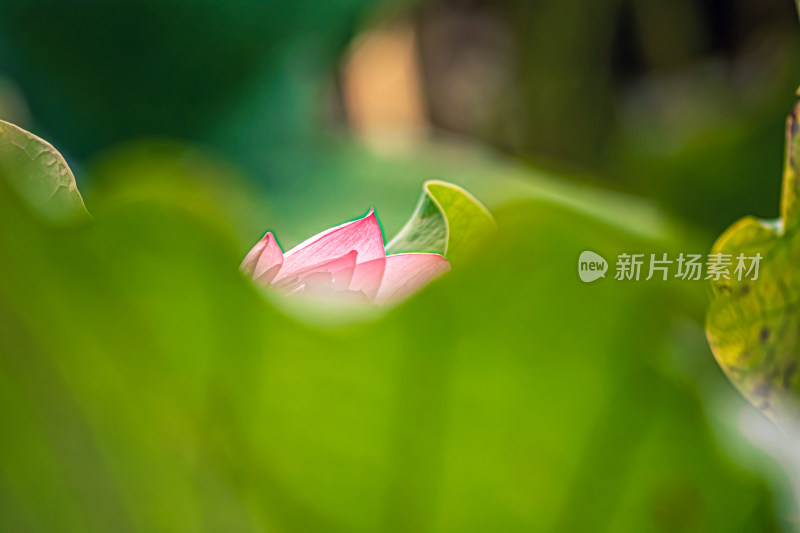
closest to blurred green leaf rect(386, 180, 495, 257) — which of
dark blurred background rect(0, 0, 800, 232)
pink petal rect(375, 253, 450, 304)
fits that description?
pink petal rect(375, 253, 450, 304)

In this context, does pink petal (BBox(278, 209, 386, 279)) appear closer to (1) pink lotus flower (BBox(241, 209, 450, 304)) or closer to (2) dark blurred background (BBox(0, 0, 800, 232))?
(1) pink lotus flower (BBox(241, 209, 450, 304))

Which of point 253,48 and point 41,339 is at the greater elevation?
point 253,48

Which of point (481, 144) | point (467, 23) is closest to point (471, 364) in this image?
point (481, 144)

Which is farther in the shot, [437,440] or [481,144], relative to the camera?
[481,144]

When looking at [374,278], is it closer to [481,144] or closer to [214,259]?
[214,259]

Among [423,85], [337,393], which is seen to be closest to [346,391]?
[337,393]

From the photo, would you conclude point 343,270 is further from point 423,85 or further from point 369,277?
point 423,85

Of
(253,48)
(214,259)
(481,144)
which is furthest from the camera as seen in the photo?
(481,144)
